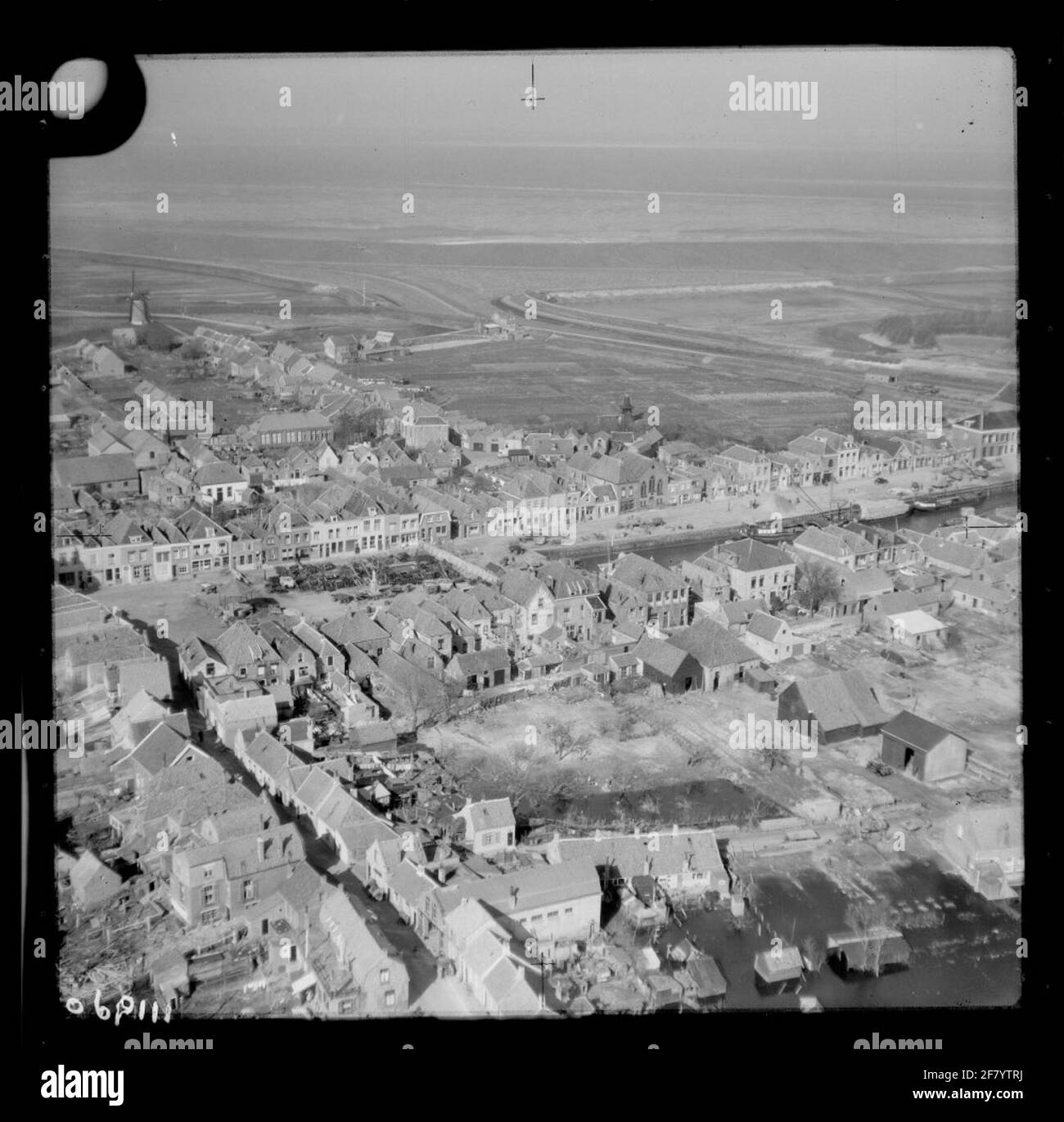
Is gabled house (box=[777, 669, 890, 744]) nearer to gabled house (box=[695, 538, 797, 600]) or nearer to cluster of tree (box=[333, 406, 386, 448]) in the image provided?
gabled house (box=[695, 538, 797, 600])

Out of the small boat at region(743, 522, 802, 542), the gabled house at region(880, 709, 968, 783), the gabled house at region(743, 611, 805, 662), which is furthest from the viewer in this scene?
the small boat at region(743, 522, 802, 542)

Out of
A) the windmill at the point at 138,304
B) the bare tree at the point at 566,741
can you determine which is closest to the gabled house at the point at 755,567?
the bare tree at the point at 566,741

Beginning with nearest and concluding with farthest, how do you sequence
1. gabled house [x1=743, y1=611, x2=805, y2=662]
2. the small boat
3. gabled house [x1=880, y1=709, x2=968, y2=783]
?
gabled house [x1=880, y1=709, x2=968, y2=783] < gabled house [x1=743, y1=611, x2=805, y2=662] < the small boat

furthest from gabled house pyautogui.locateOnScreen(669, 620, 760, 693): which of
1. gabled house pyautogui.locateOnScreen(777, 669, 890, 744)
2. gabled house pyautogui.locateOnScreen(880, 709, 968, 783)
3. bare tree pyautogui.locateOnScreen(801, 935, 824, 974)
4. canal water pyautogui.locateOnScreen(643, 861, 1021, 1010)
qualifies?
bare tree pyautogui.locateOnScreen(801, 935, 824, 974)

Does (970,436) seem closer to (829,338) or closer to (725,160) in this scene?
(829,338)

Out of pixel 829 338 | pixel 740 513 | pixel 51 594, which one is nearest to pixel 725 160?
pixel 829 338

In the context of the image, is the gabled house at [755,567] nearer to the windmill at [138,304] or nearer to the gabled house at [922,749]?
the gabled house at [922,749]

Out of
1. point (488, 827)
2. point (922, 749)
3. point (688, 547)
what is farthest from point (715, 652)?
point (488, 827)
